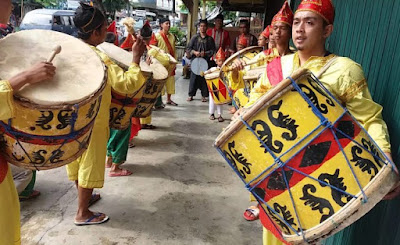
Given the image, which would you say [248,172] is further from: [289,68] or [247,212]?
[247,212]

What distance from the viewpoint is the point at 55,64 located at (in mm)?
1674

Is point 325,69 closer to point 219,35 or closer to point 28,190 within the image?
point 28,190

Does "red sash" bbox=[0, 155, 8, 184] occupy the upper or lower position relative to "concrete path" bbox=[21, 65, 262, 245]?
upper

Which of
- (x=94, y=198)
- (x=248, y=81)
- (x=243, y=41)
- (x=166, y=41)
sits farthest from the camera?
(x=166, y=41)

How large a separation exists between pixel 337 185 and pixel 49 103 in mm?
1241

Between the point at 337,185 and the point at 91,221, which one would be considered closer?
the point at 337,185

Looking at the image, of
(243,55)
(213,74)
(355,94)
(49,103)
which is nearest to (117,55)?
(243,55)

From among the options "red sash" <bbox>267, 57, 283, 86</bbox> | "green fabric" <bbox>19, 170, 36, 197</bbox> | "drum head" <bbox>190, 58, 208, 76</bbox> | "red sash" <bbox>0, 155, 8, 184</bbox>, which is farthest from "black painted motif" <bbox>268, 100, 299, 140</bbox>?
"drum head" <bbox>190, 58, 208, 76</bbox>

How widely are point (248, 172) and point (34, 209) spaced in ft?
7.38

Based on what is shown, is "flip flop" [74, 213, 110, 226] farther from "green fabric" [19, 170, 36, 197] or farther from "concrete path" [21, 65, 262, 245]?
"green fabric" [19, 170, 36, 197]

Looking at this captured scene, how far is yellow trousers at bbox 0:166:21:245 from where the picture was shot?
1.50 m

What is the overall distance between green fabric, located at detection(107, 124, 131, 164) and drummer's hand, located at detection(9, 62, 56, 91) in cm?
205

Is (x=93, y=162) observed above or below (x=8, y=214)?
below

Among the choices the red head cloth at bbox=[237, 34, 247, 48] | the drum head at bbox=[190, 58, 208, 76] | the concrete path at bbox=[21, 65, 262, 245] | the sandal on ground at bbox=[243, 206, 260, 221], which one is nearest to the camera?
the concrete path at bbox=[21, 65, 262, 245]
